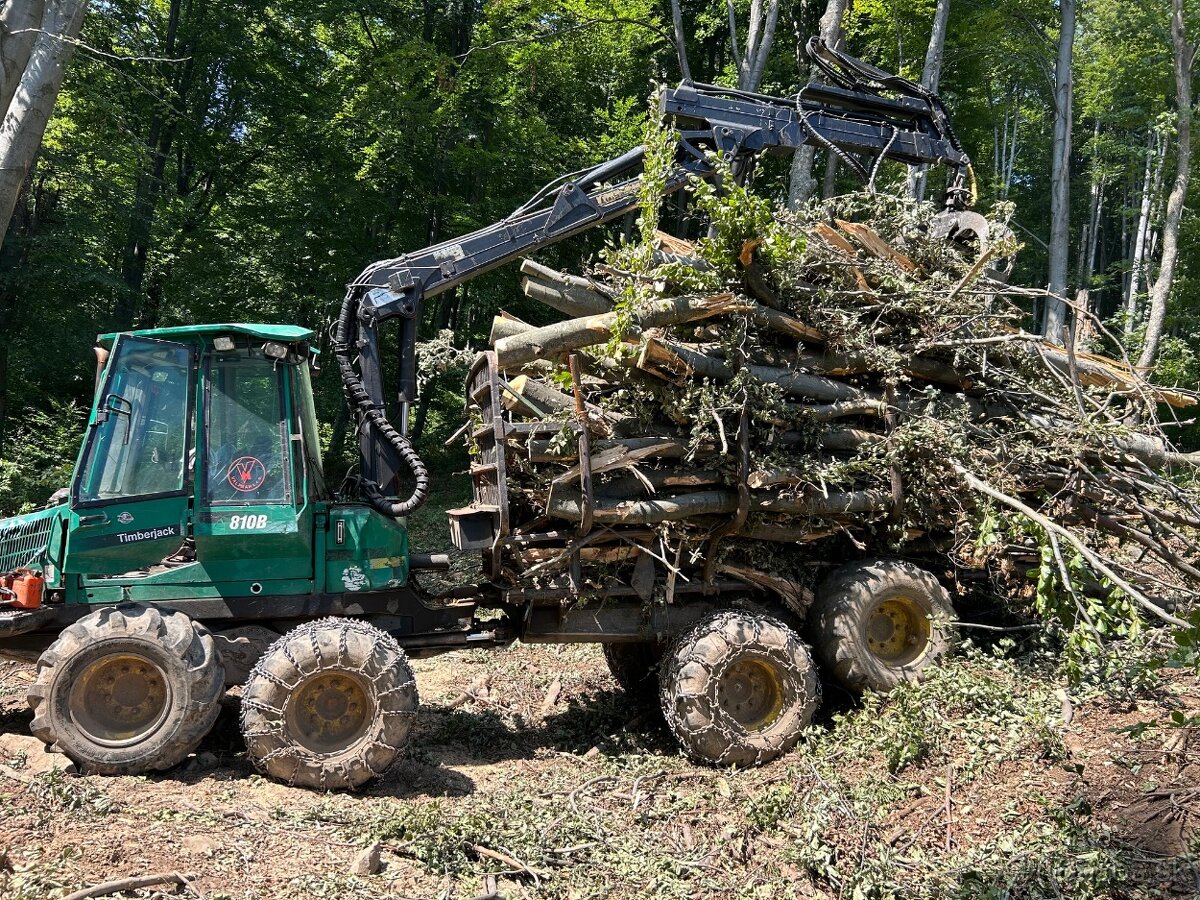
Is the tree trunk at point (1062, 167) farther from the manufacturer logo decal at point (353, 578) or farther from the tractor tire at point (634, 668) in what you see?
the manufacturer logo decal at point (353, 578)

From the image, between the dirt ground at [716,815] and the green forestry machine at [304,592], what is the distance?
0.38 m

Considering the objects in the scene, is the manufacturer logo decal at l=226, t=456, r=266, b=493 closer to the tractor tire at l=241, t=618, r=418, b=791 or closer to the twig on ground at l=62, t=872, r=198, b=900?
the tractor tire at l=241, t=618, r=418, b=791

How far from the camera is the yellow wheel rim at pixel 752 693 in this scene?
711 centimetres

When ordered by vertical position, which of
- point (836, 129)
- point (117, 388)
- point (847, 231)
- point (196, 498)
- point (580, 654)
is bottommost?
point (580, 654)

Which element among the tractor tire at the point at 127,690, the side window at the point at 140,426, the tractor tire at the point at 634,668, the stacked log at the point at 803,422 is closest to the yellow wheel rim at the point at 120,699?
the tractor tire at the point at 127,690

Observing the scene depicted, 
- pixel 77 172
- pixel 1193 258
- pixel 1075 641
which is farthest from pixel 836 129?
pixel 1193 258

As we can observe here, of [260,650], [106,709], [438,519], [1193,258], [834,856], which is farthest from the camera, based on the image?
[1193,258]

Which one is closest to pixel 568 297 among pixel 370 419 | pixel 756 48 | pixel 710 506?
pixel 370 419

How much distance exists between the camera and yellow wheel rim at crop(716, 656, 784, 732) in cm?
711

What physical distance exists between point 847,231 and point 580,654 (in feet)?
16.4

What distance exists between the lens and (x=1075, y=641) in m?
→ 5.53

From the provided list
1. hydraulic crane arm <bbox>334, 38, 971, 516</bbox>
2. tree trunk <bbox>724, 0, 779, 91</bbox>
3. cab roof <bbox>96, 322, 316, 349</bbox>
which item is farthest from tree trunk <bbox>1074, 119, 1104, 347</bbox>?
cab roof <bbox>96, 322, 316, 349</bbox>

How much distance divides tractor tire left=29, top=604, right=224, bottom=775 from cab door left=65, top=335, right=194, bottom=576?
1.40 feet

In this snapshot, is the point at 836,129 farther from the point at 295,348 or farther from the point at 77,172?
the point at 77,172
